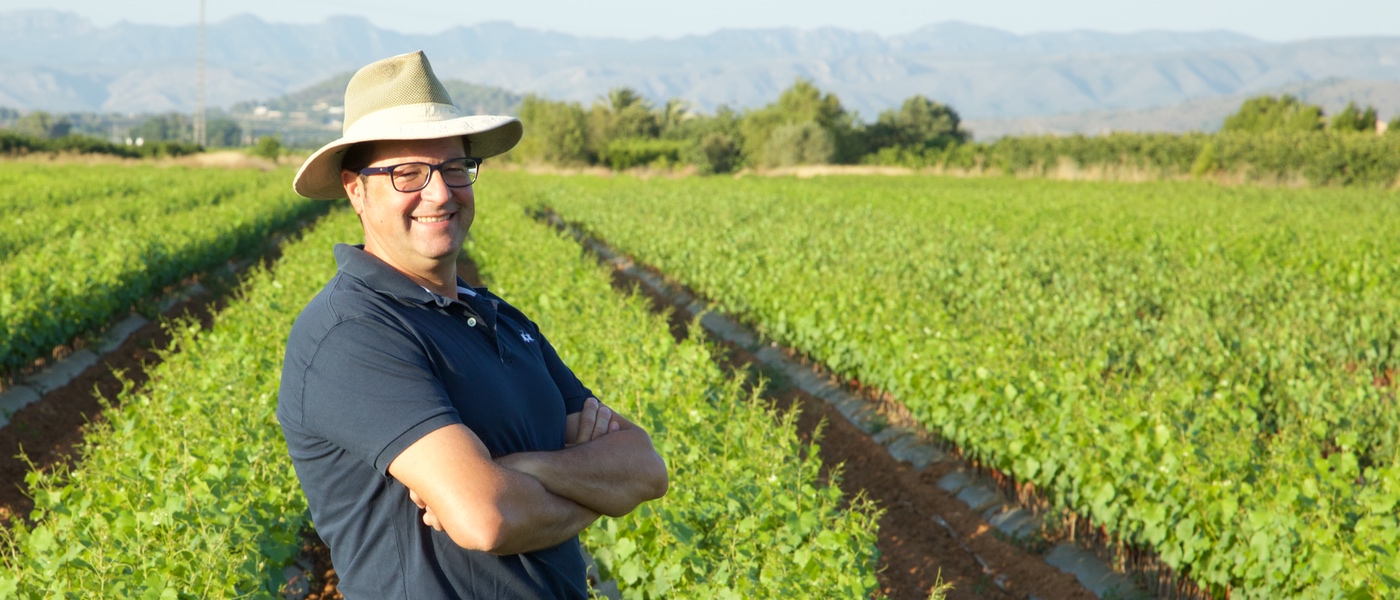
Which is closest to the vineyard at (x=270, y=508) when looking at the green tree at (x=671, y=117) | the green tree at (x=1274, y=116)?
the green tree at (x=1274, y=116)

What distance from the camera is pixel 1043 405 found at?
676cm

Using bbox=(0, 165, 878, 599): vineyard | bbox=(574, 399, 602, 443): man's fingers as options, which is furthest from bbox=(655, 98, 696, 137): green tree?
bbox=(574, 399, 602, 443): man's fingers

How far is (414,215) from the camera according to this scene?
2158 mm

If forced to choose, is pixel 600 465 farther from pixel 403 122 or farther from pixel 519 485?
pixel 403 122

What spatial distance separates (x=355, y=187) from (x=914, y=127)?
64.9m

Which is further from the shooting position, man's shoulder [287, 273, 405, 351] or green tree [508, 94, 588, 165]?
green tree [508, 94, 588, 165]

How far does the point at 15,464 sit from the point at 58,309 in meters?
2.42

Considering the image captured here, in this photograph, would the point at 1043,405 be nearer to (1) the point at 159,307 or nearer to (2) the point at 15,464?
(2) the point at 15,464

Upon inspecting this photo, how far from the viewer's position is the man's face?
2162mm

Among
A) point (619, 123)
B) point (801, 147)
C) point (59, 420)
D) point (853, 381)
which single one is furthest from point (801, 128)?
point (59, 420)

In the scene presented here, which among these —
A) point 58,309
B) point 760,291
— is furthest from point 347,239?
point 760,291

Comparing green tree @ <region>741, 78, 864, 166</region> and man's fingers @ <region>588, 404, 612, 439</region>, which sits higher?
man's fingers @ <region>588, 404, 612, 439</region>

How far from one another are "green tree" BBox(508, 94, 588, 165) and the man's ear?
208ft

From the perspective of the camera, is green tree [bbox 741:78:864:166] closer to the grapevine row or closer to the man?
the grapevine row
